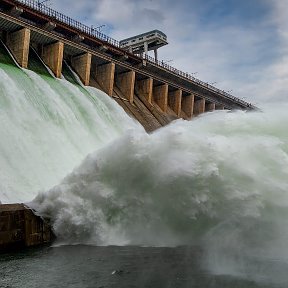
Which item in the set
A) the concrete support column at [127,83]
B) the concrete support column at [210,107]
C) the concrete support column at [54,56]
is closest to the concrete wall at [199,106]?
the concrete support column at [210,107]

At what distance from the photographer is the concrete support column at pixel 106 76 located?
27516 mm

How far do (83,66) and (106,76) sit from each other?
2462 mm

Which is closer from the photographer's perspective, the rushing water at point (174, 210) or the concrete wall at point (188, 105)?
the rushing water at point (174, 210)

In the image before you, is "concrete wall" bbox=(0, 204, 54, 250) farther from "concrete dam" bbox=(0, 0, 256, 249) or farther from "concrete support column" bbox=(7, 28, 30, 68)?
"concrete support column" bbox=(7, 28, 30, 68)

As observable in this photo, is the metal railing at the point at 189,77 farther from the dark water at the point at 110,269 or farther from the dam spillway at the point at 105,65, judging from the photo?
the dark water at the point at 110,269

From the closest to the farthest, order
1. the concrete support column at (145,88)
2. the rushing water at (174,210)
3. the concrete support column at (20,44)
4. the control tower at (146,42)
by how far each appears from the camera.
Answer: the rushing water at (174,210), the concrete support column at (20,44), the concrete support column at (145,88), the control tower at (146,42)

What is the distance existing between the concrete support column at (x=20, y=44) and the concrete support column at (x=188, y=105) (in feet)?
62.8

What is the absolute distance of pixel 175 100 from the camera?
3591cm

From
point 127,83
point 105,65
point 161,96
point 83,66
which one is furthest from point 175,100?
point 83,66

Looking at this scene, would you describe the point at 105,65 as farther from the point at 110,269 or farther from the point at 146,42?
the point at 110,269

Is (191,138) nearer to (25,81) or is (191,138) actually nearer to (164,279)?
(164,279)

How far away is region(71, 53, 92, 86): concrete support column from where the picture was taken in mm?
25422

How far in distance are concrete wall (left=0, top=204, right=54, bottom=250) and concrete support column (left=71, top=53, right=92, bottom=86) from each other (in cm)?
1618

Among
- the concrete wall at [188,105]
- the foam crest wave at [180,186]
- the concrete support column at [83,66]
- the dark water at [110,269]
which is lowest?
the dark water at [110,269]
